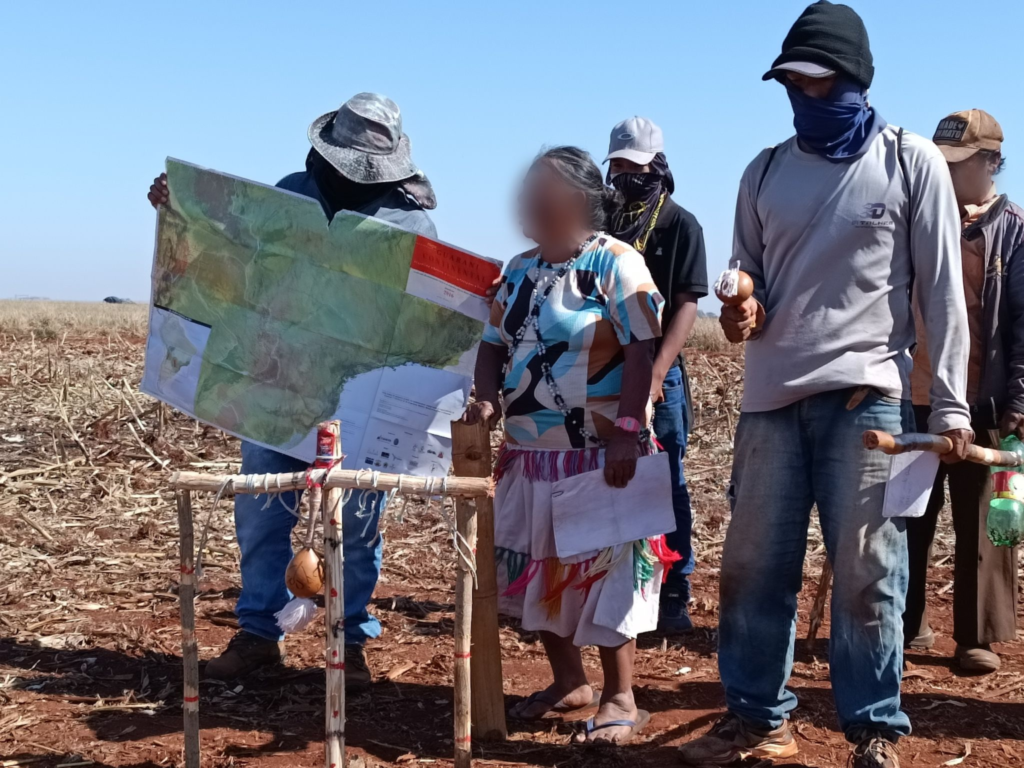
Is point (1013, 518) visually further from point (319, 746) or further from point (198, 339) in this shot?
point (198, 339)

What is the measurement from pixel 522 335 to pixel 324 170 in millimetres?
1154

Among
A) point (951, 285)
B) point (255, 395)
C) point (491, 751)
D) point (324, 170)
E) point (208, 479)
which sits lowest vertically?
point (491, 751)

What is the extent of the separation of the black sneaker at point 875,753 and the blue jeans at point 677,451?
176 cm

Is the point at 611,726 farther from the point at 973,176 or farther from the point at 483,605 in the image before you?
the point at 973,176

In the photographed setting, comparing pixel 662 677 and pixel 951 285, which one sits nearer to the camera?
pixel 951 285

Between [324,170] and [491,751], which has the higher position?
[324,170]

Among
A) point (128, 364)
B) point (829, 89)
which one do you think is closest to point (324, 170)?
point (829, 89)

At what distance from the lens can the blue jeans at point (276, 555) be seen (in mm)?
4609

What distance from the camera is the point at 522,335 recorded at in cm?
404

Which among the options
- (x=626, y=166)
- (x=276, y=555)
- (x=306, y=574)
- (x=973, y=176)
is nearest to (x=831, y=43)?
(x=973, y=176)

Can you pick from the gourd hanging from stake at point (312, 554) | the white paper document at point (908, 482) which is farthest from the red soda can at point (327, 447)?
the white paper document at point (908, 482)

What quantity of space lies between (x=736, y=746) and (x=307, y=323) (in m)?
2.21

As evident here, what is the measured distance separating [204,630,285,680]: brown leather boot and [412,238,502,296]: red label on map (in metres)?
1.76

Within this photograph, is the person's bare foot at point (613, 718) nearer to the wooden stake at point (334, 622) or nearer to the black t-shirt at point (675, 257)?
the wooden stake at point (334, 622)
